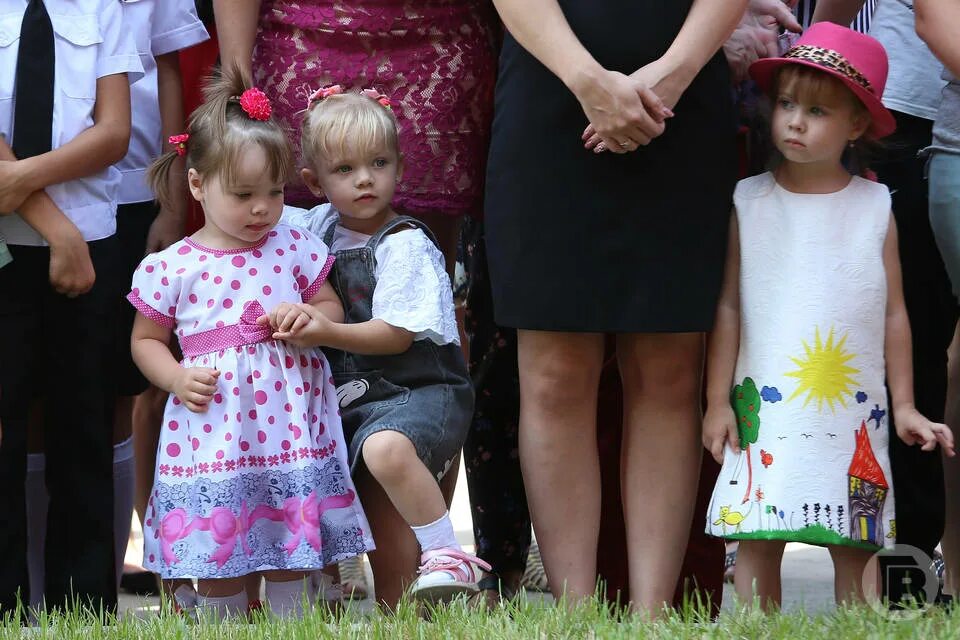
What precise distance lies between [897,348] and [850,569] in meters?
0.53

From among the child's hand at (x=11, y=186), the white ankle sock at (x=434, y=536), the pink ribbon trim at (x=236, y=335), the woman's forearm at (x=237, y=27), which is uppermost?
the woman's forearm at (x=237, y=27)

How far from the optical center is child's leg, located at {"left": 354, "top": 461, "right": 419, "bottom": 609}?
3.79 metres

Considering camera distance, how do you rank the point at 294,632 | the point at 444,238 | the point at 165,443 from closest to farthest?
the point at 294,632, the point at 165,443, the point at 444,238

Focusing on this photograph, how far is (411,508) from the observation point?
3.64 meters

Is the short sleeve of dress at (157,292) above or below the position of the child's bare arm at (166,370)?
above

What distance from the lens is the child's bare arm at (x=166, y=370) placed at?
3.54 m

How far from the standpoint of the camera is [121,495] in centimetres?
430

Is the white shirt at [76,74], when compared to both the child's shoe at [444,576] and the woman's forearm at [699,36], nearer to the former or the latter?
the child's shoe at [444,576]

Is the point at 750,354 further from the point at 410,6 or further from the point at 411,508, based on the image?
the point at 410,6

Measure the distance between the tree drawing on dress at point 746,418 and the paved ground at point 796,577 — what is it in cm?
91

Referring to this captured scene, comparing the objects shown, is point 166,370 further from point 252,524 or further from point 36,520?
point 36,520

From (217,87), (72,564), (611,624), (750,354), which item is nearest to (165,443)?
(72,564)

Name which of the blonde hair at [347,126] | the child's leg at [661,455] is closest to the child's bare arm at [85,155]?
the blonde hair at [347,126]

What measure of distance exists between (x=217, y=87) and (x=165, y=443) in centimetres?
88
